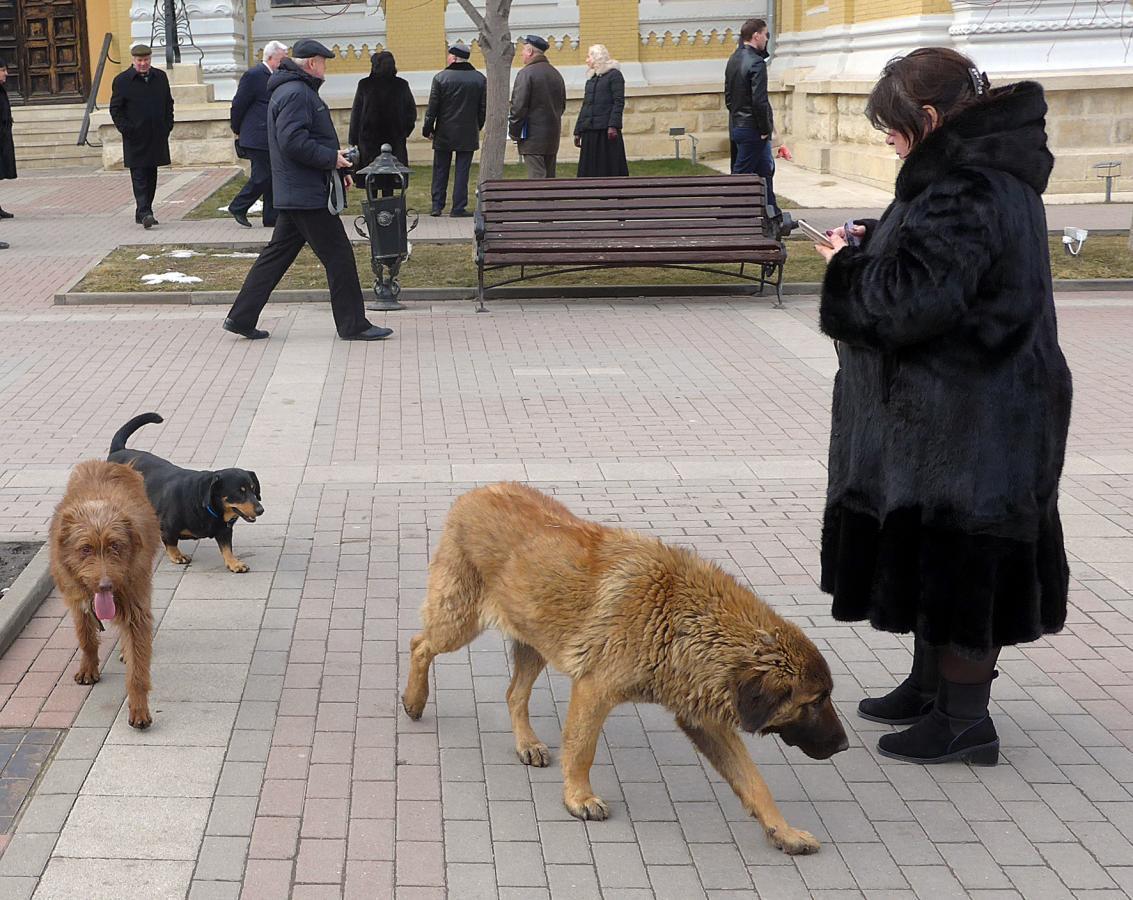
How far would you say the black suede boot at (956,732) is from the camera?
13.9ft

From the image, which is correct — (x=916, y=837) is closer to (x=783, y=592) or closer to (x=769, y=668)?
(x=769, y=668)

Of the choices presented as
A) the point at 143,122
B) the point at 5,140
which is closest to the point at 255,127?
the point at 143,122

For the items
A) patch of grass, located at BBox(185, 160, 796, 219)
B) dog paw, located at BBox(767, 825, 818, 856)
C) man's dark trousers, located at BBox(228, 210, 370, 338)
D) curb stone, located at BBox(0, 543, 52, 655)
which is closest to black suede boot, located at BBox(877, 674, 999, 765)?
dog paw, located at BBox(767, 825, 818, 856)

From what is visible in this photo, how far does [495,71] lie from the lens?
14.7 meters

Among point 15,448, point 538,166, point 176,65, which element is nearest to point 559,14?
point 176,65

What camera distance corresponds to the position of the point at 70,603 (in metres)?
4.55

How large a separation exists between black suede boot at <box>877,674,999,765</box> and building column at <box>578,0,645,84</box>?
75.7 feet

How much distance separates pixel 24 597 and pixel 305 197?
5.76 metres

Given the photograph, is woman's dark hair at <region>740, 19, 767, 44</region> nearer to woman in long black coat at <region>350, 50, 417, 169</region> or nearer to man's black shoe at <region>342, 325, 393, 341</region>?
woman in long black coat at <region>350, 50, 417, 169</region>

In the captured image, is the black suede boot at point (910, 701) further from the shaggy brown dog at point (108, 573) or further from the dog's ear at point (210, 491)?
the dog's ear at point (210, 491)

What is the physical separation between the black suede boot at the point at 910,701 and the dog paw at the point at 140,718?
236cm

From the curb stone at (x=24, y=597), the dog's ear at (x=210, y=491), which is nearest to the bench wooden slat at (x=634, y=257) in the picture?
the dog's ear at (x=210, y=491)

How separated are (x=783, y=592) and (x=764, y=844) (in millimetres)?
1975

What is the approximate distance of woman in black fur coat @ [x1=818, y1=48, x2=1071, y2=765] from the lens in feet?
12.3
